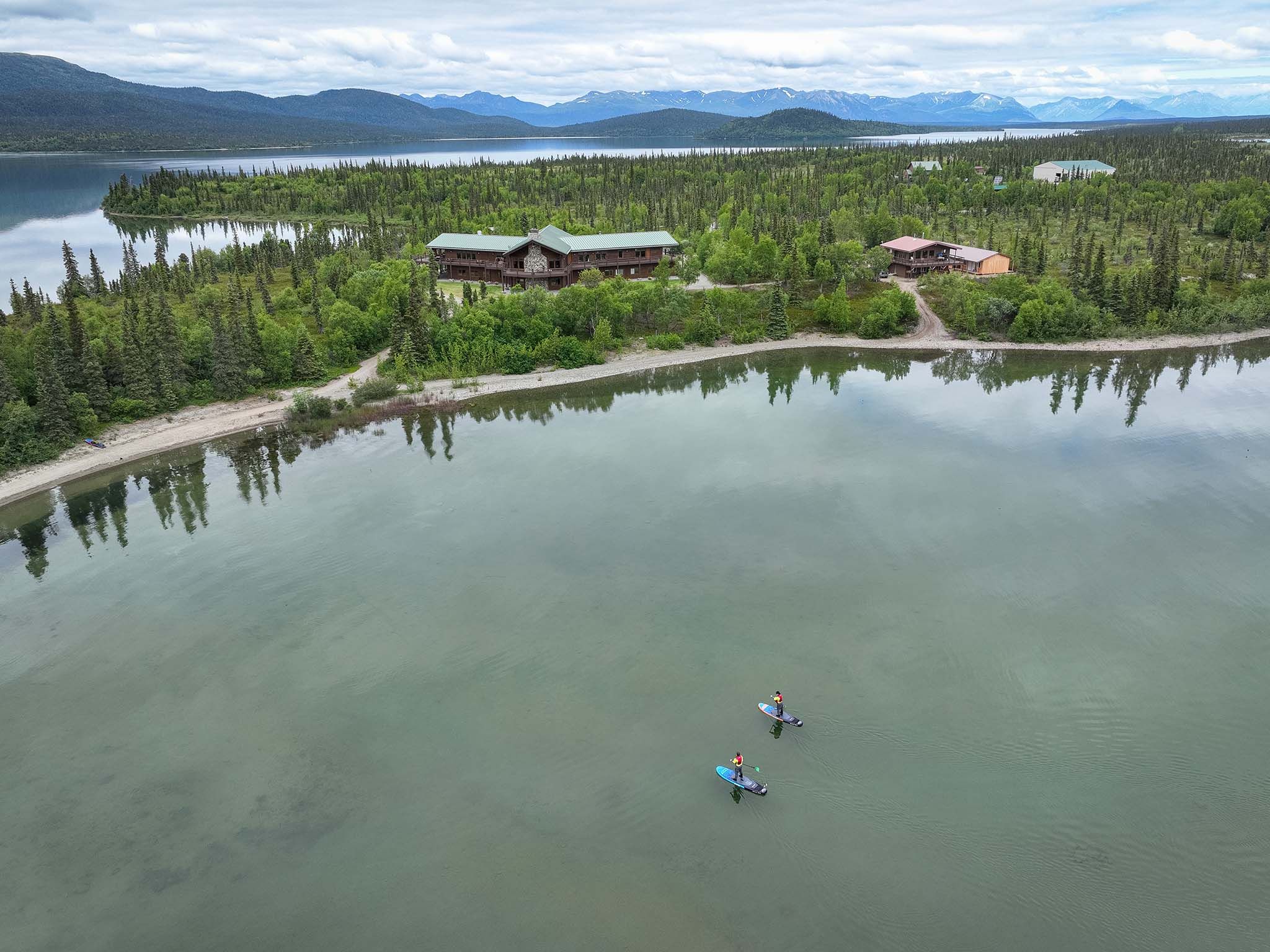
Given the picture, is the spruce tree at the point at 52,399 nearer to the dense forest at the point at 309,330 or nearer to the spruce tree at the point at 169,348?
the dense forest at the point at 309,330

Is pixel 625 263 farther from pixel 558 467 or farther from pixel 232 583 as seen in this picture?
pixel 232 583

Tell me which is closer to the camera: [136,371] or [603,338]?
[136,371]

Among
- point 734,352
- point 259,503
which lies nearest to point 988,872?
point 259,503

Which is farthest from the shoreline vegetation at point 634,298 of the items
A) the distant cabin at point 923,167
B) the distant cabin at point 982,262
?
the distant cabin at point 923,167

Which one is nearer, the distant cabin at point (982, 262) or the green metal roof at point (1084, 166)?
the distant cabin at point (982, 262)

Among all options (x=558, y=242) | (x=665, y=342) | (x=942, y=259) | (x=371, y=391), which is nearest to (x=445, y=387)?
(x=371, y=391)

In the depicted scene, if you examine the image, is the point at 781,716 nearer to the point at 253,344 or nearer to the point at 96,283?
the point at 253,344
